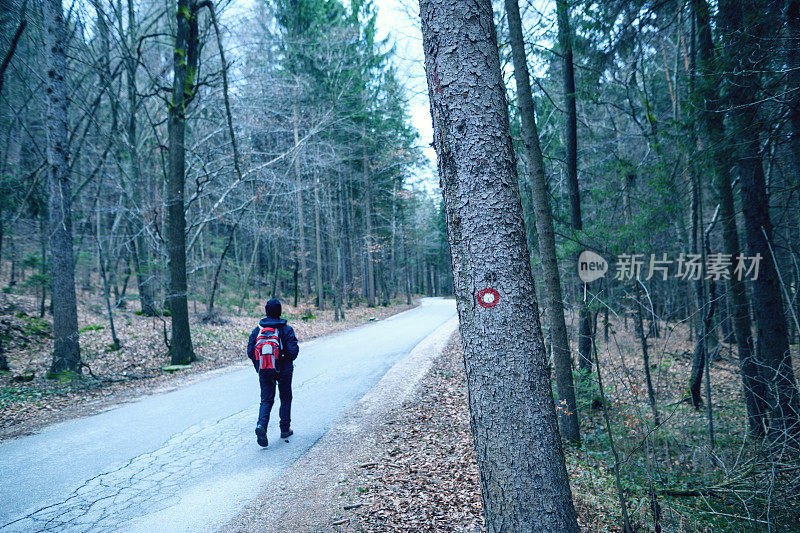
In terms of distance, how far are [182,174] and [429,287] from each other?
181 feet

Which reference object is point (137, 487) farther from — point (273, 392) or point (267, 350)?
point (267, 350)

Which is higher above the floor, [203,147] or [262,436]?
[203,147]

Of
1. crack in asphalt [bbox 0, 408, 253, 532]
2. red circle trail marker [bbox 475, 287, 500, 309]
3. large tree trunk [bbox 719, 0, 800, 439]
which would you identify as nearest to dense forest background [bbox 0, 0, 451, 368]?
crack in asphalt [bbox 0, 408, 253, 532]

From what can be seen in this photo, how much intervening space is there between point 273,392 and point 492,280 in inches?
163

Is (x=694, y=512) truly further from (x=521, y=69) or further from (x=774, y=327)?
(x=521, y=69)

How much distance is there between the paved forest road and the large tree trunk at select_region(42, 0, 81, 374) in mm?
2902

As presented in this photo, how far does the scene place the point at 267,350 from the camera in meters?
5.33

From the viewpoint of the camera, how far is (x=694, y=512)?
3684 millimetres

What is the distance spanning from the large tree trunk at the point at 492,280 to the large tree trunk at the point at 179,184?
10231mm

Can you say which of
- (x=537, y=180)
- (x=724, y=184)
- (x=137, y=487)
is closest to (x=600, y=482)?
(x=537, y=180)

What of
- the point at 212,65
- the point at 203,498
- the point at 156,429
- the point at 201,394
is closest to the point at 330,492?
the point at 203,498

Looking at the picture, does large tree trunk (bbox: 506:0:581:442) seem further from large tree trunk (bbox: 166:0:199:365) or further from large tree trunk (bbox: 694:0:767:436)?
large tree trunk (bbox: 166:0:199:365)

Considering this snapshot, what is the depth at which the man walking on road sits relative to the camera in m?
5.33

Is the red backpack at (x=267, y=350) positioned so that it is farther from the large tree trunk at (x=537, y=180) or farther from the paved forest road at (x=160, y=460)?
the large tree trunk at (x=537, y=180)
